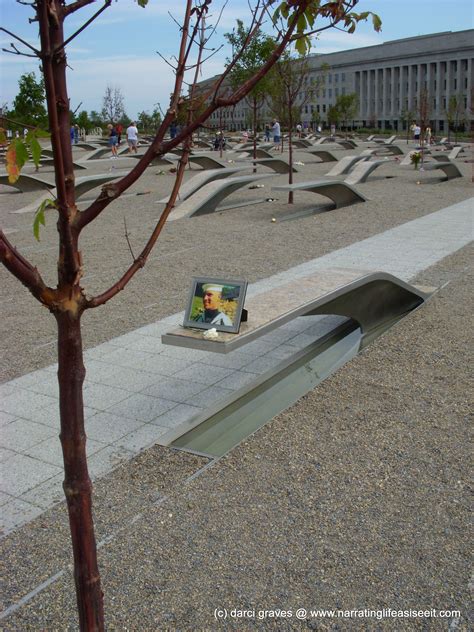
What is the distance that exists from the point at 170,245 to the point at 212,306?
747cm

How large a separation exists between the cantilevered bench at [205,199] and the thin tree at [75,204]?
Answer: 13.8 metres

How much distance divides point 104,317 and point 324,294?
9.50ft

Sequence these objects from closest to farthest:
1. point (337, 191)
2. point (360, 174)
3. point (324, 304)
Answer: point (324, 304)
point (337, 191)
point (360, 174)

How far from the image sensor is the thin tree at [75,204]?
1919 millimetres

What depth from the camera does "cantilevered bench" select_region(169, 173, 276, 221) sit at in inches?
641

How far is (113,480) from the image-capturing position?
453 cm

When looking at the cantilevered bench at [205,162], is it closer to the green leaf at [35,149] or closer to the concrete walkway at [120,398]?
the concrete walkway at [120,398]

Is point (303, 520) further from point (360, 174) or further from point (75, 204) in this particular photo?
point (360, 174)

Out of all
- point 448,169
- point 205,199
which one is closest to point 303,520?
point 205,199

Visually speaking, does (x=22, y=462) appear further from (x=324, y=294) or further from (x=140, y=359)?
(x=324, y=294)

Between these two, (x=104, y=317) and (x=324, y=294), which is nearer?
(x=324, y=294)

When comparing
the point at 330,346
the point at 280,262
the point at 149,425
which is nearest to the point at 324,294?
the point at 330,346

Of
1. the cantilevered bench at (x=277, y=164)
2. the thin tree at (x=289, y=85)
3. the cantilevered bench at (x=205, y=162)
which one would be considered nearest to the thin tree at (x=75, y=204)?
the thin tree at (x=289, y=85)

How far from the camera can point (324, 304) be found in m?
6.57
